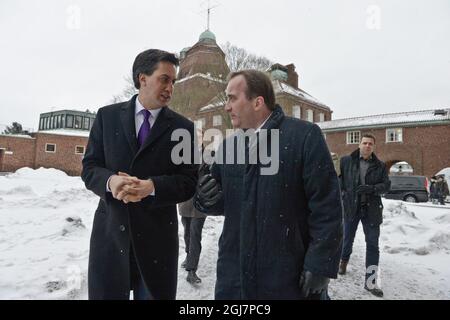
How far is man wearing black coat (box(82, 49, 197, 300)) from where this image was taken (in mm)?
1922

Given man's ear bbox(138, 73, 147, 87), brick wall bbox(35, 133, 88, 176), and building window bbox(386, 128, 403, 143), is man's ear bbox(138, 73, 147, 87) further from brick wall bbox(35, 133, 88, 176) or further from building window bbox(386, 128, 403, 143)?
brick wall bbox(35, 133, 88, 176)

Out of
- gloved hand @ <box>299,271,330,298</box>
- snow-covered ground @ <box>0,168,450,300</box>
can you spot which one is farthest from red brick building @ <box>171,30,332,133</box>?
gloved hand @ <box>299,271,330,298</box>

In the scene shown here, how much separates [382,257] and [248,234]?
5.39 metres

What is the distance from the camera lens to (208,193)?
2.09 m

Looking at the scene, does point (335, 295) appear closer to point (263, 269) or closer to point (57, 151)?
point (263, 269)

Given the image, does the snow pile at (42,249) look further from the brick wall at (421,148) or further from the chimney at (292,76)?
the chimney at (292,76)

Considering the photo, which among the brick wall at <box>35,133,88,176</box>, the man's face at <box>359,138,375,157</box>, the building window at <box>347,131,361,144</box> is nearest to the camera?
the man's face at <box>359,138,375,157</box>

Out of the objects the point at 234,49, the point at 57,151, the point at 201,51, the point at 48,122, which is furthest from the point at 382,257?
the point at 48,122

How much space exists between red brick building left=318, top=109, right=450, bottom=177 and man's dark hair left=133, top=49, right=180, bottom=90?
32689mm

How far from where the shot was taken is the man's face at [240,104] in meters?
2.05

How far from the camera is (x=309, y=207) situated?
1.82 meters

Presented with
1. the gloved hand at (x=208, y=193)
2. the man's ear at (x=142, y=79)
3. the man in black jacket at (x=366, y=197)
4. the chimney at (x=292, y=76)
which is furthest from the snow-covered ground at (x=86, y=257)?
the chimney at (x=292, y=76)

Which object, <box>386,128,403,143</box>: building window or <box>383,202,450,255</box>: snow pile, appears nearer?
<box>383,202,450,255</box>: snow pile

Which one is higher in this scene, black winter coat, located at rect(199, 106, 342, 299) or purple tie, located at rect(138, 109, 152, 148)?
purple tie, located at rect(138, 109, 152, 148)
